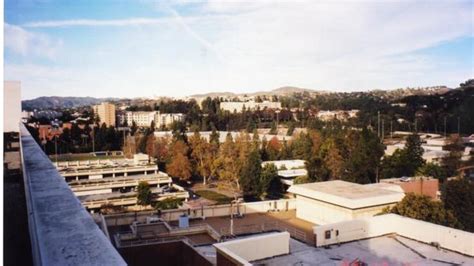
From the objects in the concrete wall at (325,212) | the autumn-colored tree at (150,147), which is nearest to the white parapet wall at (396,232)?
the concrete wall at (325,212)

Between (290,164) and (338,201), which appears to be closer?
(338,201)

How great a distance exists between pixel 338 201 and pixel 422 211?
3.06ft

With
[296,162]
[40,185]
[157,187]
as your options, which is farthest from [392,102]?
[40,185]

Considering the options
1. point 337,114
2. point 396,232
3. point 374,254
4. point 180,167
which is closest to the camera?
point 374,254

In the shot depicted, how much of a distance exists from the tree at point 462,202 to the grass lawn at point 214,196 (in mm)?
4294

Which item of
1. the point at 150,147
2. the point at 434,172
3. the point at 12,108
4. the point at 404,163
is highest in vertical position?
the point at 12,108

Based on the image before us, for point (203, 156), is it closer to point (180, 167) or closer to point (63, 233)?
point (180, 167)

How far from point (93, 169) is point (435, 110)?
14.6 m

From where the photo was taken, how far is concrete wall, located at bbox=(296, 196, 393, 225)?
4938 millimetres

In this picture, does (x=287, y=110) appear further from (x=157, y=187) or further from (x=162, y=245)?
(x=162, y=245)

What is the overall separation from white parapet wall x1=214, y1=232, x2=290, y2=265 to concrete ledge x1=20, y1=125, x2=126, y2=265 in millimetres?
1347

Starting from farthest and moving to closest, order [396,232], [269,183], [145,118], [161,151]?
[145,118]
[161,151]
[269,183]
[396,232]

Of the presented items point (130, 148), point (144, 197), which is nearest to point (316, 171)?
point (144, 197)

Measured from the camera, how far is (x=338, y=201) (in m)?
5.02
